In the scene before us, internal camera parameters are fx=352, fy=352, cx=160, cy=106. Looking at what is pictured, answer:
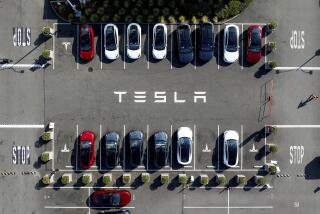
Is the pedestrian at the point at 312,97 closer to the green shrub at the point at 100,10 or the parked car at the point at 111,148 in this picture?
the parked car at the point at 111,148

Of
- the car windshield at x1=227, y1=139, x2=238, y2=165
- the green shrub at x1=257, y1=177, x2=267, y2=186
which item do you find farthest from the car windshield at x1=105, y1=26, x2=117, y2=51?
the green shrub at x1=257, y1=177, x2=267, y2=186

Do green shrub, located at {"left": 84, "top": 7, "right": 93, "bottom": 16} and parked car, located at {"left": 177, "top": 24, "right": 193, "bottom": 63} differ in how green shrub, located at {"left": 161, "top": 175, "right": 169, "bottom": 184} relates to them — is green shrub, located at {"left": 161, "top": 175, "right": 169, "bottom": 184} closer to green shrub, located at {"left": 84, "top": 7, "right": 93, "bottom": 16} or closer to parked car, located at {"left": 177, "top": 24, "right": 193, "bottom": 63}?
parked car, located at {"left": 177, "top": 24, "right": 193, "bottom": 63}

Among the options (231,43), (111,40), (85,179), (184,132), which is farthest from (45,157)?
(231,43)

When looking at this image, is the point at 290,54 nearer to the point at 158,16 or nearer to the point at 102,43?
the point at 158,16

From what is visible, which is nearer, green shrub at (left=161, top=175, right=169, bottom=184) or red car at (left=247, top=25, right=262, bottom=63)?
red car at (left=247, top=25, right=262, bottom=63)

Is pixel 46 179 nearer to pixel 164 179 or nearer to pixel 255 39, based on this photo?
pixel 164 179

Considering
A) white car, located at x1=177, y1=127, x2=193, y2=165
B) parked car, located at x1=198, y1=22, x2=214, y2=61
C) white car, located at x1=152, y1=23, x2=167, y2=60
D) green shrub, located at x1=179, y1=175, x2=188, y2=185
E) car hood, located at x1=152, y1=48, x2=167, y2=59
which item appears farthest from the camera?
green shrub, located at x1=179, y1=175, x2=188, y2=185
